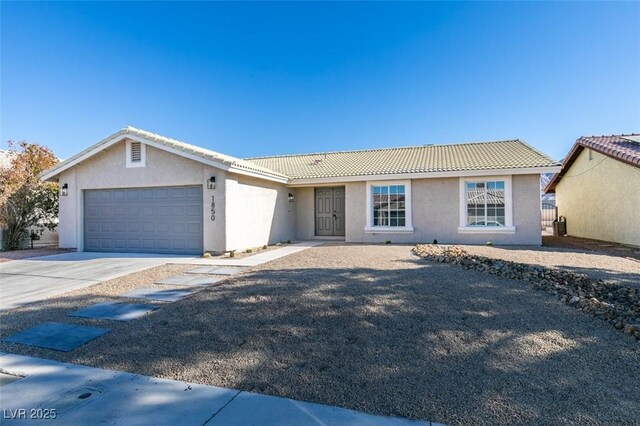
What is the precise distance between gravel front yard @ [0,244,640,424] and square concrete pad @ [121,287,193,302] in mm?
330

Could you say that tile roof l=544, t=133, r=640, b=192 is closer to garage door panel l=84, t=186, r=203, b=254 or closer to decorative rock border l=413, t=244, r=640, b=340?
decorative rock border l=413, t=244, r=640, b=340

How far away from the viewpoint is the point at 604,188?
14.6m

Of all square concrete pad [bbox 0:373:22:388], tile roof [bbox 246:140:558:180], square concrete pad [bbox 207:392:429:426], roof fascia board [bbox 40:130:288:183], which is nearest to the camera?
square concrete pad [bbox 207:392:429:426]

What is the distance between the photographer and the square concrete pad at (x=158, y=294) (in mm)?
5895

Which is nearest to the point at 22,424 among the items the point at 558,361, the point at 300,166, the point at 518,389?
the point at 518,389

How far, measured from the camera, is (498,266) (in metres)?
7.56

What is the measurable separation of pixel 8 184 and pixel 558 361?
18.1 metres

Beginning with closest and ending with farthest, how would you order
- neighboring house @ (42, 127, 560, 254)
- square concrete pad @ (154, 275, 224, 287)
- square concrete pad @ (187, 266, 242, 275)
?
square concrete pad @ (154, 275, 224, 287) < square concrete pad @ (187, 266, 242, 275) < neighboring house @ (42, 127, 560, 254)


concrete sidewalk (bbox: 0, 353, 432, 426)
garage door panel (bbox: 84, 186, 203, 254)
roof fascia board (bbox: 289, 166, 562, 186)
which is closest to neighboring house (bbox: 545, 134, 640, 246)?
roof fascia board (bbox: 289, 166, 562, 186)

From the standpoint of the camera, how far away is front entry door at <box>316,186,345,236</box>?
15.5 metres

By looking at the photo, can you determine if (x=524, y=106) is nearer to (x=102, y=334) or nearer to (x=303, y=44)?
(x=303, y=44)

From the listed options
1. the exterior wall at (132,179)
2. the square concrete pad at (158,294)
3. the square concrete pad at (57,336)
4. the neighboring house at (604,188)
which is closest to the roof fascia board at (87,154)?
the exterior wall at (132,179)

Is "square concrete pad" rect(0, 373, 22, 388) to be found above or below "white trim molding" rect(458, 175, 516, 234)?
below

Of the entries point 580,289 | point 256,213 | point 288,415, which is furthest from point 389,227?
point 288,415
